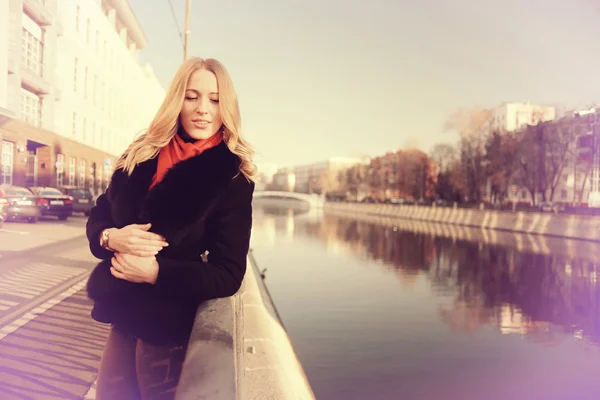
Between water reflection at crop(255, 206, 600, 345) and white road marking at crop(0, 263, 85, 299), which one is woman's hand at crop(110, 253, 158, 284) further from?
water reflection at crop(255, 206, 600, 345)

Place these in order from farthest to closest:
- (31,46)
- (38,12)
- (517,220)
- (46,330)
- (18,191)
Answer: (517,220), (18,191), (31,46), (38,12), (46,330)

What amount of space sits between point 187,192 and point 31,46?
1221 cm

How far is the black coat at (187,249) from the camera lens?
1606mm

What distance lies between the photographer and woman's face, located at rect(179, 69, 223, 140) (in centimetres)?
176

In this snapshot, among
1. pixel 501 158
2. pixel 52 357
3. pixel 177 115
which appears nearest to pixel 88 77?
pixel 52 357

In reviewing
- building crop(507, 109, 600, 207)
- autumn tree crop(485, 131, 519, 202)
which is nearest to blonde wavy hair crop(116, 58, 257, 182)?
building crop(507, 109, 600, 207)

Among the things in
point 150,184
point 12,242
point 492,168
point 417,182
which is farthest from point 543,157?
point 150,184

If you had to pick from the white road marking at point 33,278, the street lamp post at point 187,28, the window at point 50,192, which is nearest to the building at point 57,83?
the street lamp post at point 187,28

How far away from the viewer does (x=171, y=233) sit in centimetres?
165

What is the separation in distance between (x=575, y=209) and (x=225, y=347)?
3663 centimetres

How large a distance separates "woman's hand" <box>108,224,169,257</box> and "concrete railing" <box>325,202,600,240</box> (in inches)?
1239

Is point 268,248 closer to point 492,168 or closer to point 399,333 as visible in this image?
point 399,333

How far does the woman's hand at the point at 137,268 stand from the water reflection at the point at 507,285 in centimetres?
1169

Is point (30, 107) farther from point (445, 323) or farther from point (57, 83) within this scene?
point (445, 323)
